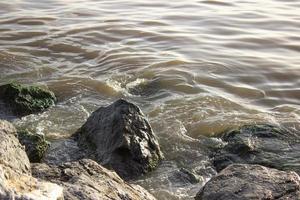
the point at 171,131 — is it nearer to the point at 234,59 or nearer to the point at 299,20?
the point at 234,59

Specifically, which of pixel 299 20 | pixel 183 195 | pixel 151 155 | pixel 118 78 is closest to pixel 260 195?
pixel 183 195

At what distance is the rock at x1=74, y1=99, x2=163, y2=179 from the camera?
5.96 m

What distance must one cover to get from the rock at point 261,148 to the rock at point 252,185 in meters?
0.84

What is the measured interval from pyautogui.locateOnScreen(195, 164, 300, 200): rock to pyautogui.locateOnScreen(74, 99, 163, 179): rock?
1007 mm

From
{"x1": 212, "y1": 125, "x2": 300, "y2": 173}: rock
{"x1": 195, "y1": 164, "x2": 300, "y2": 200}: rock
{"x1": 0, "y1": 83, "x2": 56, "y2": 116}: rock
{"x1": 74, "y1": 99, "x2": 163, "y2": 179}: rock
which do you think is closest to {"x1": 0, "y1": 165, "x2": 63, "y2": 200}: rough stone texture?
{"x1": 195, "y1": 164, "x2": 300, "y2": 200}: rock

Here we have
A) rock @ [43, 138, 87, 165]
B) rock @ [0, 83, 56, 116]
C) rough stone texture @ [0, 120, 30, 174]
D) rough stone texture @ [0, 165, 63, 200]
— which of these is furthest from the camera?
A: rock @ [0, 83, 56, 116]

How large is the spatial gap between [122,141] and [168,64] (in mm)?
4216

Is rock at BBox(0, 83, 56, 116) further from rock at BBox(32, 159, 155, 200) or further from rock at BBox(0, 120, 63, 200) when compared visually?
rock at BBox(0, 120, 63, 200)

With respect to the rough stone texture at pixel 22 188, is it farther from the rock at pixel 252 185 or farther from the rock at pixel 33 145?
the rock at pixel 33 145

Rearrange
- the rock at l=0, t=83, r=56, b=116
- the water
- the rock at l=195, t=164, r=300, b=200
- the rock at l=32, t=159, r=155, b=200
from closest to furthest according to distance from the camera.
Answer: the rock at l=32, t=159, r=155, b=200, the rock at l=195, t=164, r=300, b=200, the water, the rock at l=0, t=83, r=56, b=116

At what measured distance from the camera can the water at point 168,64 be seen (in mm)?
7348

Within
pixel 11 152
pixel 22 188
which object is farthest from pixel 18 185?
pixel 11 152

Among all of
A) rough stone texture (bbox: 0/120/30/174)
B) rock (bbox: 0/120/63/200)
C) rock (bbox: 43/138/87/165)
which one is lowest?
rock (bbox: 43/138/87/165)

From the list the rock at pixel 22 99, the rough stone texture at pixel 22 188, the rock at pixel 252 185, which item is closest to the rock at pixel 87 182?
the rough stone texture at pixel 22 188
